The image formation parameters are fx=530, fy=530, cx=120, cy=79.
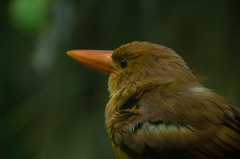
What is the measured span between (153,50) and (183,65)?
129mm

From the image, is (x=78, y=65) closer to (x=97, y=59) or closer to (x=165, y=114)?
(x=97, y=59)

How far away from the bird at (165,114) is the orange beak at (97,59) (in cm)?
15

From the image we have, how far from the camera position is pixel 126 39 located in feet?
13.2

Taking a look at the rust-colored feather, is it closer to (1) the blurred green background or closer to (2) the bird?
(2) the bird

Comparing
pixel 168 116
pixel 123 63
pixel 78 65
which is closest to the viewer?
pixel 168 116

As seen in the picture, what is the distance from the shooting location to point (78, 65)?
4250 mm

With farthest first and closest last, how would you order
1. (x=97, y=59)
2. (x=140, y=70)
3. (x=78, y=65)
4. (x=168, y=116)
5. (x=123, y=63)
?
(x=78, y=65), (x=97, y=59), (x=123, y=63), (x=140, y=70), (x=168, y=116)

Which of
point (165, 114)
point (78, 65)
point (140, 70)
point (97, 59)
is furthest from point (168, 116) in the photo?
point (78, 65)

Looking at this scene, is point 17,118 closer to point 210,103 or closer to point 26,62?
Answer: point 26,62

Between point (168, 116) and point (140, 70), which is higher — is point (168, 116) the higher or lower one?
the lower one

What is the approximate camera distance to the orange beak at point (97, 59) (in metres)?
2.24

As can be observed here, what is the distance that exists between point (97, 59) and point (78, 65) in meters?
A: 1.98

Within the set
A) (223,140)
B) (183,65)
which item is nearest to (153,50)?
(183,65)

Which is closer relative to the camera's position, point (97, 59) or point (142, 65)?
point (142, 65)
